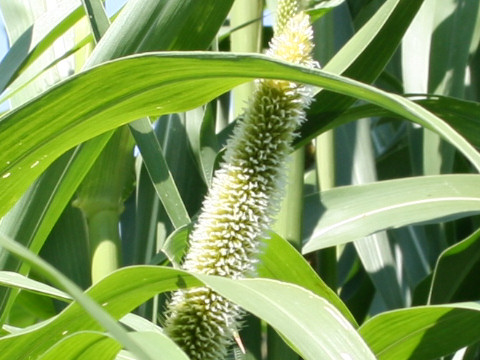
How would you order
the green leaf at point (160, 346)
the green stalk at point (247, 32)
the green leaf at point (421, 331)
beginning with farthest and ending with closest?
the green stalk at point (247, 32) < the green leaf at point (421, 331) < the green leaf at point (160, 346)

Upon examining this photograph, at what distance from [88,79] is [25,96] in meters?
0.47

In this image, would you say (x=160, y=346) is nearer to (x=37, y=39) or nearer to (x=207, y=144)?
(x=207, y=144)

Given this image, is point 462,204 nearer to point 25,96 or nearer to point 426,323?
point 426,323

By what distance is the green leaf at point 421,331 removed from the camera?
74cm

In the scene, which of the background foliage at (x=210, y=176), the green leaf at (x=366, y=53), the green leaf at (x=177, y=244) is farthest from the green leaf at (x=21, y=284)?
the green leaf at (x=366, y=53)

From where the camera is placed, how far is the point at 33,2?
113 cm

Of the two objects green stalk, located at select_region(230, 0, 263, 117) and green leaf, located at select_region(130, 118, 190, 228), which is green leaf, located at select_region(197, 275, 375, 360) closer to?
green leaf, located at select_region(130, 118, 190, 228)

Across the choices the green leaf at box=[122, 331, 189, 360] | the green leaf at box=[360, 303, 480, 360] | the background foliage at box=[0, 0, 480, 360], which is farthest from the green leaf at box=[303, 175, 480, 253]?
the green leaf at box=[122, 331, 189, 360]

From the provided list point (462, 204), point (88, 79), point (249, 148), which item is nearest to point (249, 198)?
point (249, 148)

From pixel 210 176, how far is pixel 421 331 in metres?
0.26

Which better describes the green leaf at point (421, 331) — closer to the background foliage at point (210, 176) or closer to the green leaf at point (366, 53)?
the background foliage at point (210, 176)

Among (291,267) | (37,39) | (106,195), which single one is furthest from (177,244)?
(37,39)

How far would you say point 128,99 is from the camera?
2.04ft

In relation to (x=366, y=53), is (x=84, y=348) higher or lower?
lower
